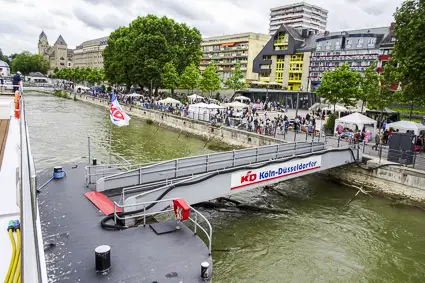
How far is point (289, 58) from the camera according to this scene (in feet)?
252

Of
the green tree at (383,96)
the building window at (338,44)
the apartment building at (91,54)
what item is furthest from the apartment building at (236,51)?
the green tree at (383,96)

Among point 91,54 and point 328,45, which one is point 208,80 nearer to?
point 328,45

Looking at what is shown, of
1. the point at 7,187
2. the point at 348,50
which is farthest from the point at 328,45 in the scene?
the point at 7,187

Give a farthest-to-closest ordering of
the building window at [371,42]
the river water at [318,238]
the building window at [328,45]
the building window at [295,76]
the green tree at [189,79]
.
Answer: the building window at [295,76] → the building window at [328,45] → the building window at [371,42] → the green tree at [189,79] → the river water at [318,238]

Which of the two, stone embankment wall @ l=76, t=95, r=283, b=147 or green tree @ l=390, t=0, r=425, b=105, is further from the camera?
stone embankment wall @ l=76, t=95, r=283, b=147

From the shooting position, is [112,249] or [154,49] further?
[154,49]

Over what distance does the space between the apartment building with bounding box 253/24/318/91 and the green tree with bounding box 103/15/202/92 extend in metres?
22.0

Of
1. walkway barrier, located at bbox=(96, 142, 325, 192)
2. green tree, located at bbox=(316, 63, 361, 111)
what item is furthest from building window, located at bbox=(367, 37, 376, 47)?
walkway barrier, located at bbox=(96, 142, 325, 192)

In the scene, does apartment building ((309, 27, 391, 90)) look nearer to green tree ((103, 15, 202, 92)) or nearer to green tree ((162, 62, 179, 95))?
green tree ((103, 15, 202, 92))

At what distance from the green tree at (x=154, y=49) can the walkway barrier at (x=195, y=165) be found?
4208cm

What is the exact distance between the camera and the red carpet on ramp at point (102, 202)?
9349mm

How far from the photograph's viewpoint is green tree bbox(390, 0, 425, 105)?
20.4 meters

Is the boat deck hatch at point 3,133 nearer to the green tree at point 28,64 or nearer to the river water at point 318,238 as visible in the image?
the river water at point 318,238

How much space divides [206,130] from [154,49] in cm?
2821
